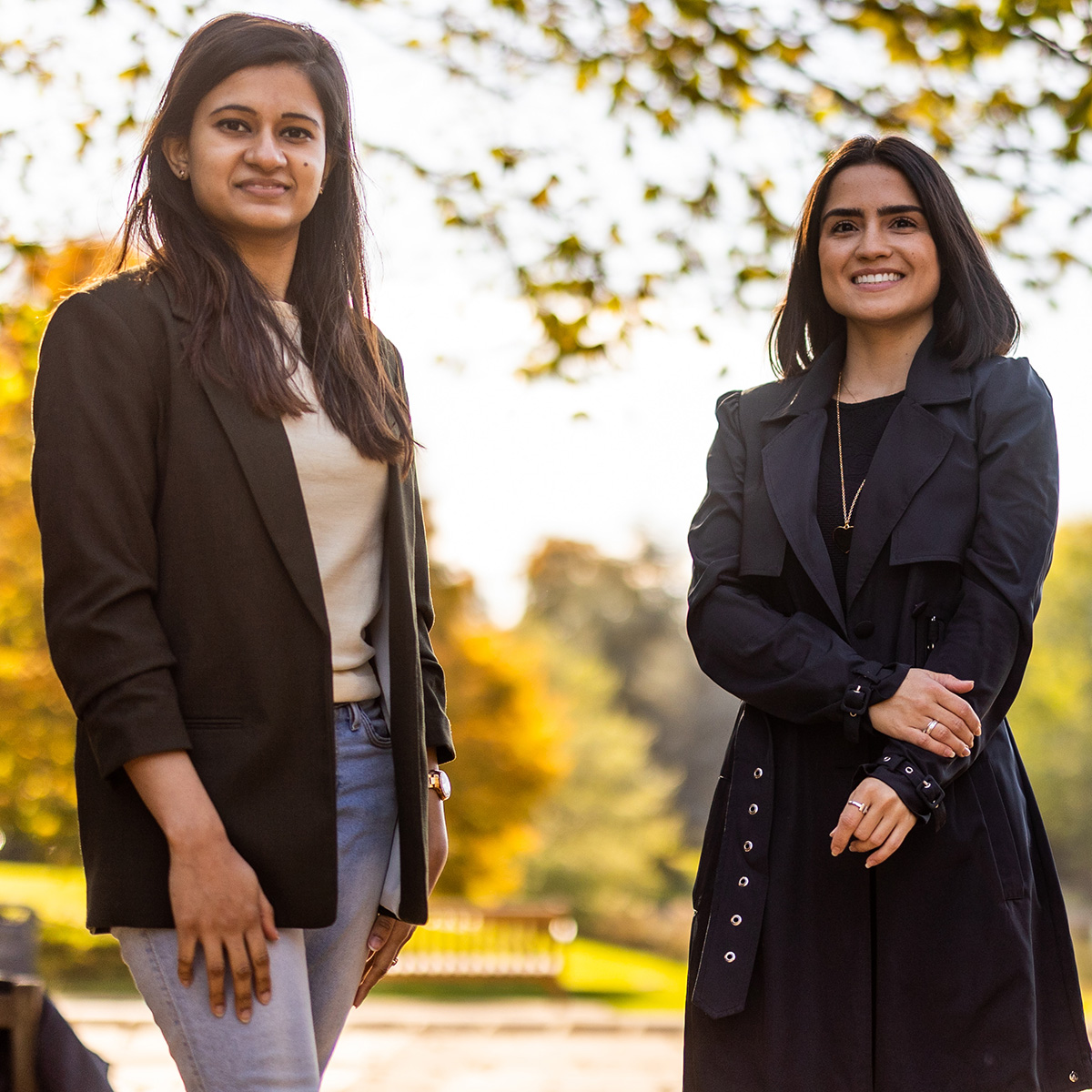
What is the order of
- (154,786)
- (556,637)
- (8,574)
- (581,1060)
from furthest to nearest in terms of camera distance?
(556,637) < (8,574) < (581,1060) < (154,786)

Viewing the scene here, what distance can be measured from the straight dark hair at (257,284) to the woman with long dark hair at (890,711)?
2.52 ft

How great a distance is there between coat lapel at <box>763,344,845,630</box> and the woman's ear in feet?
3.89

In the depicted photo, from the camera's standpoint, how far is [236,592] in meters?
1.91

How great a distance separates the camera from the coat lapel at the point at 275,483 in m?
1.94

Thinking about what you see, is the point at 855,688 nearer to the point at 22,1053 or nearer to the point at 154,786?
the point at 154,786

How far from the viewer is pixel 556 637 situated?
47.9 metres

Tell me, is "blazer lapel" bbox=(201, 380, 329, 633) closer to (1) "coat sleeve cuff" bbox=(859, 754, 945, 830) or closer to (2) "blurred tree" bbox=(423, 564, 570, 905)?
(1) "coat sleeve cuff" bbox=(859, 754, 945, 830)

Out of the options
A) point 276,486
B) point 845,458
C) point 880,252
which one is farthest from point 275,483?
point 880,252

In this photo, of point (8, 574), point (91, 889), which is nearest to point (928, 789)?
point (91, 889)

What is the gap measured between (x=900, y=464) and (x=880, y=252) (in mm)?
425

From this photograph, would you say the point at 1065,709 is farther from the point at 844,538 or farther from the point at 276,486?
the point at 276,486

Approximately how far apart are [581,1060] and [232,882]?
6981 millimetres

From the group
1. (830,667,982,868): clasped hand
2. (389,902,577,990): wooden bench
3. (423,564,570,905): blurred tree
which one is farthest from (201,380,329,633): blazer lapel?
(423,564,570,905): blurred tree

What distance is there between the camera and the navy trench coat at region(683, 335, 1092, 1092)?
230 centimetres
